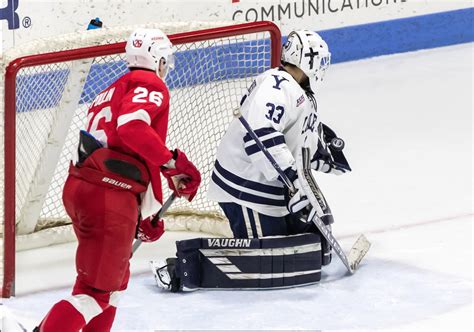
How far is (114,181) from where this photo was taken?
145 inches

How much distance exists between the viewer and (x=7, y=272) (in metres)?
4.40

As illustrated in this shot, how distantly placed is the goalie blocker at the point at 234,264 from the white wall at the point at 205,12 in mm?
2536

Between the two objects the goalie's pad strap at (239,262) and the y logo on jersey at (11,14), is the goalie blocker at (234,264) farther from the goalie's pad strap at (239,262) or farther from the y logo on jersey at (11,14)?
the y logo on jersey at (11,14)

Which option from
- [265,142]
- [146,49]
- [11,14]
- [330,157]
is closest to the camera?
[146,49]

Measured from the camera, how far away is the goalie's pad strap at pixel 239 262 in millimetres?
4434

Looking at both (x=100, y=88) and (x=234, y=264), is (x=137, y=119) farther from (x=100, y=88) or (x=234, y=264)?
(x=100, y=88)

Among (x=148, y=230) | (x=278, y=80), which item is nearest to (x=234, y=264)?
(x=148, y=230)

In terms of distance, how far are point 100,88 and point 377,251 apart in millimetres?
1385

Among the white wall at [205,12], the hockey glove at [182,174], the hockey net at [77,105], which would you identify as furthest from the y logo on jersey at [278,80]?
the white wall at [205,12]

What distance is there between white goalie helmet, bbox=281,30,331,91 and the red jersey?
82 cm

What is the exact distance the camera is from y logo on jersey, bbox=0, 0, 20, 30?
21.6ft

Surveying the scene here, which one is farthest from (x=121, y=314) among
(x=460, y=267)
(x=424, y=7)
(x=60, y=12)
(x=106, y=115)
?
(x=424, y=7)

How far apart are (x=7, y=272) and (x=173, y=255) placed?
75 cm

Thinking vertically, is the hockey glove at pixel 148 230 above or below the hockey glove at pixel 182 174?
below
